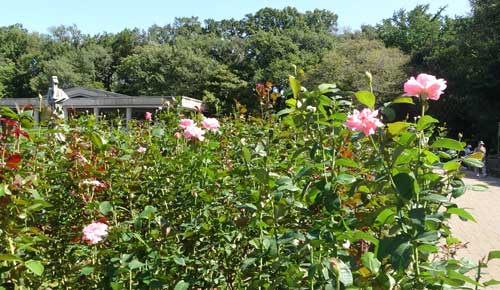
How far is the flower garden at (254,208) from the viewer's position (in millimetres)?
1333

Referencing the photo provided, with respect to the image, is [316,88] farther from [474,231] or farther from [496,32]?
[496,32]

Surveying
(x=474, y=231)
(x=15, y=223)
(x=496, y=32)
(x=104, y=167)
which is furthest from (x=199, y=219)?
(x=496, y=32)

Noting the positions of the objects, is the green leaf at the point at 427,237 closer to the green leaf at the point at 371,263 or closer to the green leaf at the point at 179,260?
the green leaf at the point at 371,263

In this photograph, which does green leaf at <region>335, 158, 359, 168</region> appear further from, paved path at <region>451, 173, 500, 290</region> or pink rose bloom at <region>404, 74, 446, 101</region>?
paved path at <region>451, 173, 500, 290</region>

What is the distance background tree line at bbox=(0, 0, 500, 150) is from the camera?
69.1 ft

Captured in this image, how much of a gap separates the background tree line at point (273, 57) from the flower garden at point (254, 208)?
479mm

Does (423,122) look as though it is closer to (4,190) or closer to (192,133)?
(192,133)

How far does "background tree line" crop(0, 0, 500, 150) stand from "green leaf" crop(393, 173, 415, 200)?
705 millimetres

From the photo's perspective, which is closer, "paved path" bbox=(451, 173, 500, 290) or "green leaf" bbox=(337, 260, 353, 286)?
"green leaf" bbox=(337, 260, 353, 286)

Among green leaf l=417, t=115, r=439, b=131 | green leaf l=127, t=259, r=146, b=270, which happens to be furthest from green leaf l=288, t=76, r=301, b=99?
green leaf l=127, t=259, r=146, b=270

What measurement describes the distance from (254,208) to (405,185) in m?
0.65

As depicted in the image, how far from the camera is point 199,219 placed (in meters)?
2.04

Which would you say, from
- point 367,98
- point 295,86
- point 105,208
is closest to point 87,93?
point 105,208

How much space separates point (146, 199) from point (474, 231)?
511cm
